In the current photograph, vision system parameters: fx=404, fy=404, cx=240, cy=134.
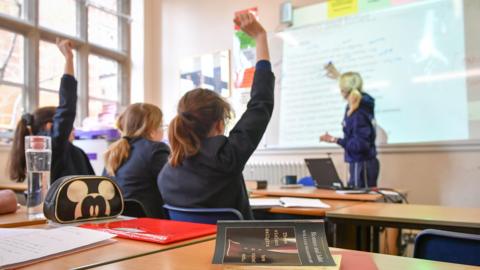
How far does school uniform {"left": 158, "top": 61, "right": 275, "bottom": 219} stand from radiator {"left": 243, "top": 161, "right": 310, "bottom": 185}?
2.68 metres

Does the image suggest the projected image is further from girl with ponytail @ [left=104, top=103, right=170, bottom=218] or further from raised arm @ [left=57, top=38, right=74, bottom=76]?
raised arm @ [left=57, top=38, right=74, bottom=76]

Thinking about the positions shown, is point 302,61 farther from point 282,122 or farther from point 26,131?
point 26,131

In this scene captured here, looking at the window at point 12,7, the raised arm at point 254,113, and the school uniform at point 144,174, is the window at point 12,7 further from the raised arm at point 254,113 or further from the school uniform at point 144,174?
the raised arm at point 254,113

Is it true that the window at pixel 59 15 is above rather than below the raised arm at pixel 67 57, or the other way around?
above

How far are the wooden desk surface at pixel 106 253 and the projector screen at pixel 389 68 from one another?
311 cm

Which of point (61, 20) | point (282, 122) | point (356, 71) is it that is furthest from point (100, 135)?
point (356, 71)

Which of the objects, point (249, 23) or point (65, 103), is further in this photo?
point (65, 103)

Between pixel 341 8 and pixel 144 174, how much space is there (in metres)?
2.93

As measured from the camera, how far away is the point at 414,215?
144 cm

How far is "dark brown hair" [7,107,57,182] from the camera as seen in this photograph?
7.76ft

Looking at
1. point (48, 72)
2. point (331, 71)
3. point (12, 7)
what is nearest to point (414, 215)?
point (331, 71)

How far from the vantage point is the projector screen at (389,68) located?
3355 millimetres

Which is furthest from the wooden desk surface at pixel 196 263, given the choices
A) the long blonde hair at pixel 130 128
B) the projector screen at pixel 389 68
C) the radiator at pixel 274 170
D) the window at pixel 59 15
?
the window at pixel 59 15

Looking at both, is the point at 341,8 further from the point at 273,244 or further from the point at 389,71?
the point at 273,244
